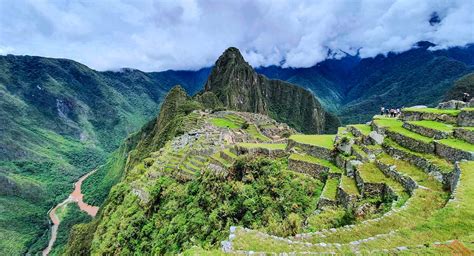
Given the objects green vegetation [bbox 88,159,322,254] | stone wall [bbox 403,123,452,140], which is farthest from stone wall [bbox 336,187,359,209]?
stone wall [bbox 403,123,452,140]

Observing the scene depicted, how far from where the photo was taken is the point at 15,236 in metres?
129

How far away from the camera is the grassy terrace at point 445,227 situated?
28.6ft

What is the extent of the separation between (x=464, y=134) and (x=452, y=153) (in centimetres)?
225

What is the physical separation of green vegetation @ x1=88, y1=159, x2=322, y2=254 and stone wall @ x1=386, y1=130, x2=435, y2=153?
17.2 ft

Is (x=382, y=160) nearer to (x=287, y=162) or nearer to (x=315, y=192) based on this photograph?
(x=315, y=192)

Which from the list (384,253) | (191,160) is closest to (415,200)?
(384,253)

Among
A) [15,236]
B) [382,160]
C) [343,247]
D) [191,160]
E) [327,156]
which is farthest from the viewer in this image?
[15,236]

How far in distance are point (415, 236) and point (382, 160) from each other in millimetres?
8205

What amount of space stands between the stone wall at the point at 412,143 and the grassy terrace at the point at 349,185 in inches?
146

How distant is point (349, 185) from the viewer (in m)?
15.8

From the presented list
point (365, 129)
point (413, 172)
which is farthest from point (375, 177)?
point (365, 129)

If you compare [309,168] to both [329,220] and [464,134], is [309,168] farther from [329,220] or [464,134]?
[464,134]

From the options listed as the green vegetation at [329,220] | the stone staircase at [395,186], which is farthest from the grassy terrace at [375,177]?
the green vegetation at [329,220]

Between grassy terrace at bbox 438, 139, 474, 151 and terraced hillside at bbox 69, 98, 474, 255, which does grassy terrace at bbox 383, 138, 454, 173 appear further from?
grassy terrace at bbox 438, 139, 474, 151
